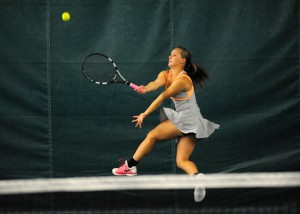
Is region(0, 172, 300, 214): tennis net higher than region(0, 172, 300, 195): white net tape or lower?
higher

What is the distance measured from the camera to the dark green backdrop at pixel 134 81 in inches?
224

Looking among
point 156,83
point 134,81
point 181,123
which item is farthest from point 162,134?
point 134,81

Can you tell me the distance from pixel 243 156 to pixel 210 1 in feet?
4.91

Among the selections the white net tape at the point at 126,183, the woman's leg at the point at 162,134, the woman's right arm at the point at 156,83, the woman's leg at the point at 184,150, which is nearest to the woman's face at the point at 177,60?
A: the woman's right arm at the point at 156,83

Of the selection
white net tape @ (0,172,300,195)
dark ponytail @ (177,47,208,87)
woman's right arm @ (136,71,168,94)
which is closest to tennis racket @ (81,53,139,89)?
woman's right arm @ (136,71,168,94)

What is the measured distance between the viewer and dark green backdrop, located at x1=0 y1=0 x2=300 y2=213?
5684 mm

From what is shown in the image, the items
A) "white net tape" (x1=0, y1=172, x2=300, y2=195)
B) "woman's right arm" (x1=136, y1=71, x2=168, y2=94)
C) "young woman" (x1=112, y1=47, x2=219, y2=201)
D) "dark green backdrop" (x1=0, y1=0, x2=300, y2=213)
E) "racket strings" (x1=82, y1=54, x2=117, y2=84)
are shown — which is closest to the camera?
"white net tape" (x1=0, y1=172, x2=300, y2=195)

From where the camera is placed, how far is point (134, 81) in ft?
18.8

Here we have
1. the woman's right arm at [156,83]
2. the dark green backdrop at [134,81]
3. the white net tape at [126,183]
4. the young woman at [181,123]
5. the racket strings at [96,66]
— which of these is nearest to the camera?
the white net tape at [126,183]

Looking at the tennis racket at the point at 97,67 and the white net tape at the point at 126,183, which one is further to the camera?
the tennis racket at the point at 97,67

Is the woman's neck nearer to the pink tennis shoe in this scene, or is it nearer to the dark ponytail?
the dark ponytail

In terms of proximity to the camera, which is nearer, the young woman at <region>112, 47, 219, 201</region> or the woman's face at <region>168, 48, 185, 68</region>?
the young woman at <region>112, 47, 219, 201</region>

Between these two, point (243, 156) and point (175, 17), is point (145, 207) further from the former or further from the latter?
point (175, 17)

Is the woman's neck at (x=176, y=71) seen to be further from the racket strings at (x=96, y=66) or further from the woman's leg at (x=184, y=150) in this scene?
the racket strings at (x=96, y=66)
